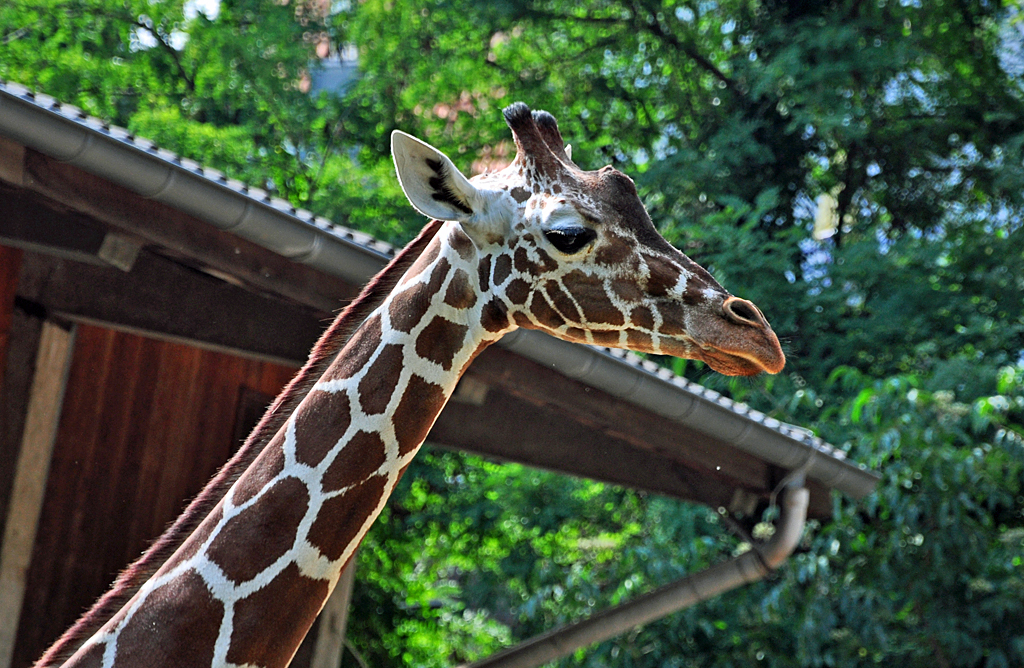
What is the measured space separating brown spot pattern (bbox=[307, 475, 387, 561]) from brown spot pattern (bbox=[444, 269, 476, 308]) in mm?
409

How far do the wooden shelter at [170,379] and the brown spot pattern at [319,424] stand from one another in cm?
121

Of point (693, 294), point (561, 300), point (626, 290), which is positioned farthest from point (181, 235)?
point (693, 294)

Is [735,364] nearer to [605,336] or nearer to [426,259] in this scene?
[605,336]

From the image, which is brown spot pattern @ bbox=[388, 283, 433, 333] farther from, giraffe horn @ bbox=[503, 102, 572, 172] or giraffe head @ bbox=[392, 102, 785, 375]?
giraffe horn @ bbox=[503, 102, 572, 172]

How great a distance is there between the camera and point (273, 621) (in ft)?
7.10

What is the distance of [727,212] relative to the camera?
8.62 meters

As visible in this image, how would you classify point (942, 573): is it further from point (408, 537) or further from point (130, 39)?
point (130, 39)

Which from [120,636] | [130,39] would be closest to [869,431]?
[120,636]

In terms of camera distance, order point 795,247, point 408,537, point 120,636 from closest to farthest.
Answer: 1. point 120,636
2. point 408,537
3. point 795,247

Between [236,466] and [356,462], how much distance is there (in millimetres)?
290

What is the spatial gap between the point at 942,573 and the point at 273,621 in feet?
16.6

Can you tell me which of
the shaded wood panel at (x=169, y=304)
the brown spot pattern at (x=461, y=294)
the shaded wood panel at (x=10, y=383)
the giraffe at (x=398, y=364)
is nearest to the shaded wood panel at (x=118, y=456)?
the shaded wood panel at (x=10, y=383)

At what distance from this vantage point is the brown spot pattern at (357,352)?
2332 mm

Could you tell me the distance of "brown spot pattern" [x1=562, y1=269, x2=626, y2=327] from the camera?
2.27 metres
